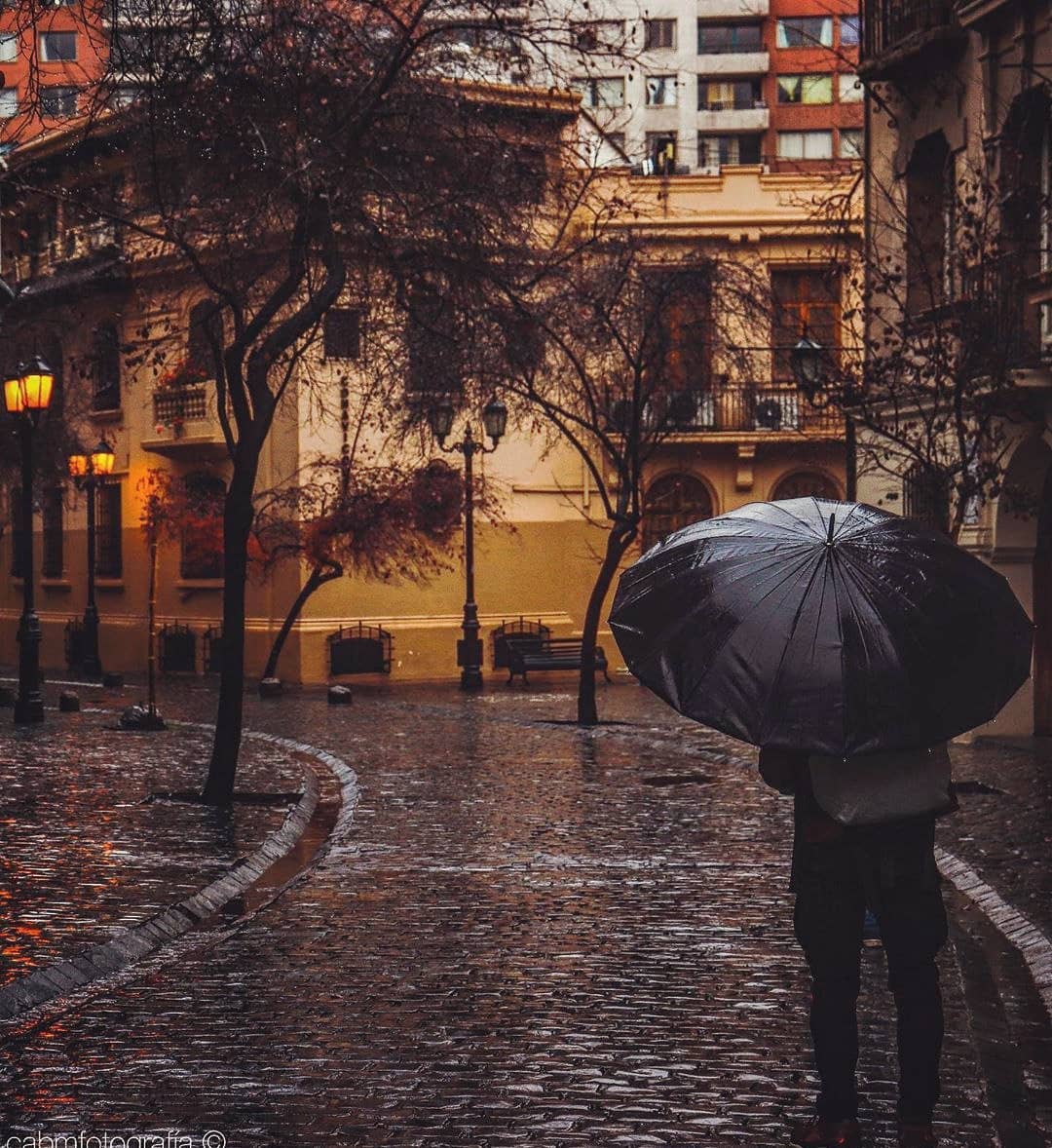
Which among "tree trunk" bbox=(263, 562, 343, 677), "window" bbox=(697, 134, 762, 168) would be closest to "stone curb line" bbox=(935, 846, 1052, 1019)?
"tree trunk" bbox=(263, 562, 343, 677)

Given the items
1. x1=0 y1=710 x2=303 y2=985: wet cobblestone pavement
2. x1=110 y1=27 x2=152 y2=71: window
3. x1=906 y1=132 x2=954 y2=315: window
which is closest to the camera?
x1=0 y1=710 x2=303 y2=985: wet cobblestone pavement

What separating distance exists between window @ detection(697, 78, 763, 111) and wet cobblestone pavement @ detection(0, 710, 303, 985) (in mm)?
51701

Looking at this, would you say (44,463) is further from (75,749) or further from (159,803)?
(159,803)

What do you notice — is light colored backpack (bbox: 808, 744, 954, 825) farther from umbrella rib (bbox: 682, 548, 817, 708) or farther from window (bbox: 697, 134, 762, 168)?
window (bbox: 697, 134, 762, 168)

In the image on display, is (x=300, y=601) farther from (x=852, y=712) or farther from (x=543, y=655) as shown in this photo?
(x=852, y=712)

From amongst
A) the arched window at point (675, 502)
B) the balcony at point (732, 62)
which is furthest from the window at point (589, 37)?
the balcony at point (732, 62)

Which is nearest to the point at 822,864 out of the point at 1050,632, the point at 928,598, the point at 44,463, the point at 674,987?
the point at 928,598

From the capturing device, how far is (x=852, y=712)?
17.4 ft

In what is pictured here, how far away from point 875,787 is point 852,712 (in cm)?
26

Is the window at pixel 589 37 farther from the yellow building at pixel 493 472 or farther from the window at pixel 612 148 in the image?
the yellow building at pixel 493 472

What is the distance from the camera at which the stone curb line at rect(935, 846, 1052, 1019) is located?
8.34 meters

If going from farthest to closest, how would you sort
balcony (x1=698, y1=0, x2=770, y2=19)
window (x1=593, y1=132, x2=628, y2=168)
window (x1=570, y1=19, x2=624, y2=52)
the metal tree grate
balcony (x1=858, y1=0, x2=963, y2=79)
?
balcony (x1=698, y1=0, x2=770, y2=19)
the metal tree grate
balcony (x1=858, y1=0, x2=963, y2=79)
window (x1=593, y1=132, x2=628, y2=168)
window (x1=570, y1=19, x2=624, y2=52)

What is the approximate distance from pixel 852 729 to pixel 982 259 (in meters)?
11.5

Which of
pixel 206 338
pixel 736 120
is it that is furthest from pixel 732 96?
pixel 206 338
